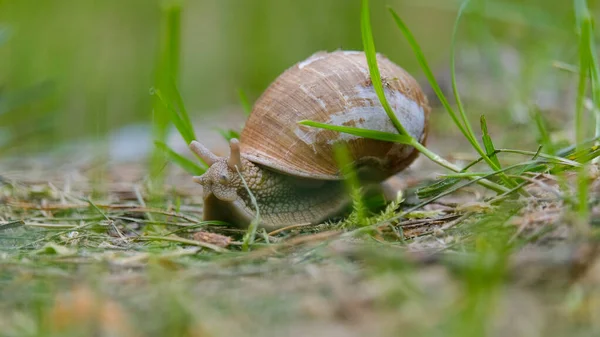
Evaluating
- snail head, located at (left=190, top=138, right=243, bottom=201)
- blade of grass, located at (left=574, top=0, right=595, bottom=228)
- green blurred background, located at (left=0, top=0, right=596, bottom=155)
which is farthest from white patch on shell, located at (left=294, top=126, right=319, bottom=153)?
green blurred background, located at (left=0, top=0, right=596, bottom=155)

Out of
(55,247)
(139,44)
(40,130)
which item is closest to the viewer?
(55,247)

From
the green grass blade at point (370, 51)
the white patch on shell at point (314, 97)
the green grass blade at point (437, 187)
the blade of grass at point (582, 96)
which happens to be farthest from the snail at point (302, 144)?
the blade of grass at point (582, 96)

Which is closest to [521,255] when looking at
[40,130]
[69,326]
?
[69,326]

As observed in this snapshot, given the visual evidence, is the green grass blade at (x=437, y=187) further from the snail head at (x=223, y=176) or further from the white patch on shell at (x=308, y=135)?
the snail head at (x=223, y=176)

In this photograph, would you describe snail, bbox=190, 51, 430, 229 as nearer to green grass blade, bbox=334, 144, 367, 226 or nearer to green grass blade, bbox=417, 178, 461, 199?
green grass blade, bbox=334, 144, 367, 226

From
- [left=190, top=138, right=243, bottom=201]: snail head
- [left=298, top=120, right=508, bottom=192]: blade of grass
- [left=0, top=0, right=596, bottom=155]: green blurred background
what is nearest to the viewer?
[left=298, top=120, right=508, bottom=192]: blade of grass

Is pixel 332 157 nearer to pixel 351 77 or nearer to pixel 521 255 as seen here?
pixel 351 77

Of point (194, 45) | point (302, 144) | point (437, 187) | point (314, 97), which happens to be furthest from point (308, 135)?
point (194, 45)
